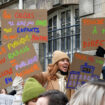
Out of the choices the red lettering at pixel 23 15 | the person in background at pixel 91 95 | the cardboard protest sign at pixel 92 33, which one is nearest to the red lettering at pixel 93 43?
the cardboard protest sign at pixel 92 33

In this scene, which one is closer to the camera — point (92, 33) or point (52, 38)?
point (92, 33)

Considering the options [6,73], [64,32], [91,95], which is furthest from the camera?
[64,32]

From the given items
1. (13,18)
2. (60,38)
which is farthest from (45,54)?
(13,18)

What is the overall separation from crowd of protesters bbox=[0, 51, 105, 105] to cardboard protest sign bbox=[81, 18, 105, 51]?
57 cm

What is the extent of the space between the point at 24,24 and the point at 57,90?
3.31m

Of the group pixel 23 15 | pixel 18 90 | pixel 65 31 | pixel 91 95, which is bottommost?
pixel 18 90

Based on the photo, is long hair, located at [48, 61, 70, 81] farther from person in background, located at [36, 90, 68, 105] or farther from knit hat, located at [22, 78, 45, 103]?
person in background, located at [36, 90, 68, 105]

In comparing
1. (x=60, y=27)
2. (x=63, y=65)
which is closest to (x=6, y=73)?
(x=63, y=65)

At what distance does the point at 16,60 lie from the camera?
527 cm

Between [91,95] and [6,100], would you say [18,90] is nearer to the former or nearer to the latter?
[6,100]

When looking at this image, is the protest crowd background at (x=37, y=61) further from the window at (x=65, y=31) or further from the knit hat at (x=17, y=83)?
the window at (x=65, y=31)

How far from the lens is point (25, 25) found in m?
5.94

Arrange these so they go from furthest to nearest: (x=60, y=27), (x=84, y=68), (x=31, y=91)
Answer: (x=60, y=27)
(x=84, y=68)
(x=31, y=91)

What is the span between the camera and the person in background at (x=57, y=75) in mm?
4688
